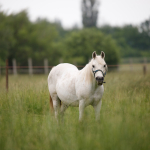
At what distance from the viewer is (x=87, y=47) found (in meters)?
25.9

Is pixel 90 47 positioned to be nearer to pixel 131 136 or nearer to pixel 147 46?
pixel 147 46

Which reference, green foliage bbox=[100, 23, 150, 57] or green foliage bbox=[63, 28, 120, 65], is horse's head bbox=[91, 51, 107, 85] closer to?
green foliage bbox=[63, 28, 120, 65]

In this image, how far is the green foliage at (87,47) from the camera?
25750 mm

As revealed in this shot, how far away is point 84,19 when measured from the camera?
3694 centimetres

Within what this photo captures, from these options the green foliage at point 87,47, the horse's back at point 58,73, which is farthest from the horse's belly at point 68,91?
the green foliage at point 87,47

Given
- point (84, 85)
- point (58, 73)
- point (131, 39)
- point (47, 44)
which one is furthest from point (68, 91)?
point (131, 39)

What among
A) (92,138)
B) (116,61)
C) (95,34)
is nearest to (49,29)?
(95,34)

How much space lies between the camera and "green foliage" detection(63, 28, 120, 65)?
2575 cm

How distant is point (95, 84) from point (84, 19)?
35171mm

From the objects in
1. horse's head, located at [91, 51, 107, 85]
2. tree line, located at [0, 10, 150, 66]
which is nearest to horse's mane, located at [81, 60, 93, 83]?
horse's head, located at [91, 51, 107, 85]

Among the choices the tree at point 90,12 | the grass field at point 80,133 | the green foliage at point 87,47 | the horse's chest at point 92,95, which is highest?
the tree at point 90,12

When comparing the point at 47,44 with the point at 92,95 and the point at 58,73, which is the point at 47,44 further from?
the point at 92,95

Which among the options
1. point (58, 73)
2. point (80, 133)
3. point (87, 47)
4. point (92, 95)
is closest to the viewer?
point (80, 133)

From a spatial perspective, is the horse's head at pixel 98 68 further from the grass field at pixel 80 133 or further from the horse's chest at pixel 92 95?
the grass field at pixel 80 133
